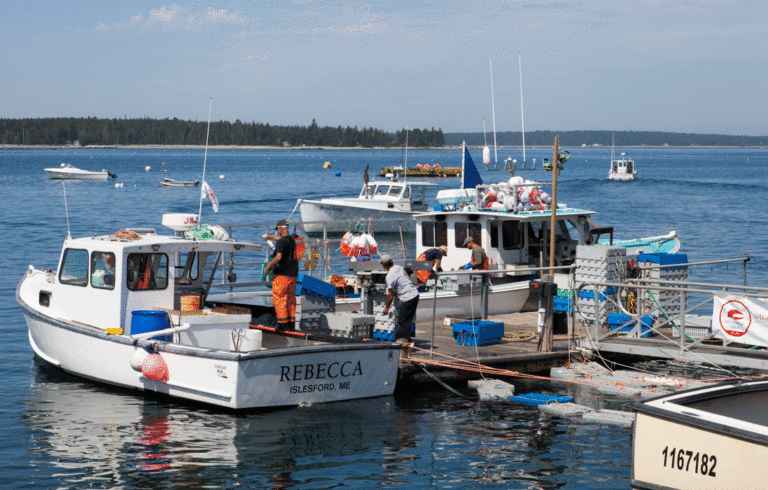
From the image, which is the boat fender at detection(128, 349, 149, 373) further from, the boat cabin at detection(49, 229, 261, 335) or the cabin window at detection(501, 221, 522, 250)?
the cabin window at detection(501, 221, 522, 250)

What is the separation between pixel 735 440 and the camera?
720 centimetres

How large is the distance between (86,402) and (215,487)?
427 cm

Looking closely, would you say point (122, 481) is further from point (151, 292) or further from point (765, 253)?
point (765, 253)

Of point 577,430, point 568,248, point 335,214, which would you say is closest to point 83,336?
point 577,430

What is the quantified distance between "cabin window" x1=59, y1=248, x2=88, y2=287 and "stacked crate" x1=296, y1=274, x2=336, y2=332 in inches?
133

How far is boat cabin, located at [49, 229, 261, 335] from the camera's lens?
13.0 meters

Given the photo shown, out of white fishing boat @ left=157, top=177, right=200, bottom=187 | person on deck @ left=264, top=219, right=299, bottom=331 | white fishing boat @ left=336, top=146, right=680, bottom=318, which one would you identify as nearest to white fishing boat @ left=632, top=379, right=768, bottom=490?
person on deck @ left=264, top=219, right=299, bottom=331

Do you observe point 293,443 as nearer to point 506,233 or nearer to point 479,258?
point 479,258

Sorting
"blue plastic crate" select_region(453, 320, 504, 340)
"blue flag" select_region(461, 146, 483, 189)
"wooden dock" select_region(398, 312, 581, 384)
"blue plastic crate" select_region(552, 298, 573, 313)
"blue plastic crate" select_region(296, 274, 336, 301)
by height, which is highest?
"blue flag" select_region(461, 146, 483, 189)

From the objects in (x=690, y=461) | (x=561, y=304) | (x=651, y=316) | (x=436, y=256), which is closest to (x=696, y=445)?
(x=690, y=461)

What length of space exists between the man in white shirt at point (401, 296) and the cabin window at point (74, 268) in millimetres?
4748

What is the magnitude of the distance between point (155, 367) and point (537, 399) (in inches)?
220

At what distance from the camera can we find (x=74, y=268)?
13641 millimetres

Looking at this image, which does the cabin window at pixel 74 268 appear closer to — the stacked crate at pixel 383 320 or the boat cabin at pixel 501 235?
the stacked crate at pixel 383 320
